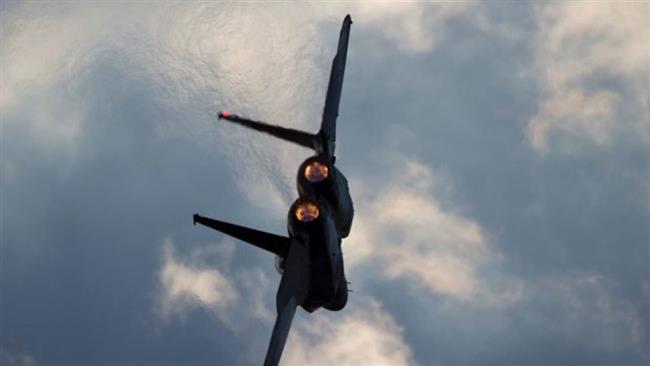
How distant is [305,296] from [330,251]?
11.2 feet

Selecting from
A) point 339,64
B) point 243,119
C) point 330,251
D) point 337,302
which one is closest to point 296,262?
point 330,251

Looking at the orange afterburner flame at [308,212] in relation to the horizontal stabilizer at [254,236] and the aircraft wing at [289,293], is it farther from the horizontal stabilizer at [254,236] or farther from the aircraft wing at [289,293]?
the horizontal stabilizer at [254,236]

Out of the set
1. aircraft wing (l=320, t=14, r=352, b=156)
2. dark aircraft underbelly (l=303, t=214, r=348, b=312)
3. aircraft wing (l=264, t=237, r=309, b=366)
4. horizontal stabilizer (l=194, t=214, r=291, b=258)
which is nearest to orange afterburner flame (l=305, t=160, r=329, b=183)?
aircraft wing (l=320, t=14, r=352, b=156)

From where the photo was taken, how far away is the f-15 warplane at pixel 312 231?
4181cm

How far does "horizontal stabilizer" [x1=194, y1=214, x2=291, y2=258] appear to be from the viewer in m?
46.2

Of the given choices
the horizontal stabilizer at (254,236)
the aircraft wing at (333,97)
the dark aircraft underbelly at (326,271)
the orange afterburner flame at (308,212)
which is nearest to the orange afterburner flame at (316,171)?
the orange afterburner flame at (308,212)

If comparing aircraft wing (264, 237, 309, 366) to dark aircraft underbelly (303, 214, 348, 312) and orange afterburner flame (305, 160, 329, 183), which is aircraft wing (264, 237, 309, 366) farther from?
orange afterburner flame (305, 160, 329, 183)

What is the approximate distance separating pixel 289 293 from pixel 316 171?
7.43m

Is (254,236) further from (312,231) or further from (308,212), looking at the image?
(308,212)

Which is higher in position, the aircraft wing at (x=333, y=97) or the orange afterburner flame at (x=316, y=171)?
the aircraft wing at (x=333, y=97)

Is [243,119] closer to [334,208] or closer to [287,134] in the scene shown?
[287,134]

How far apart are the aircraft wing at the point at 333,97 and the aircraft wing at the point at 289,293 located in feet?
18.8

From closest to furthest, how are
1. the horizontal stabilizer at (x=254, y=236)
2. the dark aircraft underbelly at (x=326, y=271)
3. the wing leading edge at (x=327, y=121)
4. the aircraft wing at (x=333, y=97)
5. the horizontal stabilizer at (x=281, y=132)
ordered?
the horizontal stabilizer at (x=281, y=132), the wing leading edge at (x=327, y=121), the dark aircraft underbelly at (x=326, y=271), the aircraft wing at (x=333, y=97), the horizontal stabilizer at (x=254, y=236)

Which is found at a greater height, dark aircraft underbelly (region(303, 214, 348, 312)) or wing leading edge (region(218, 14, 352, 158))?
wing leading edge (region(218, 14, 352, 158))
